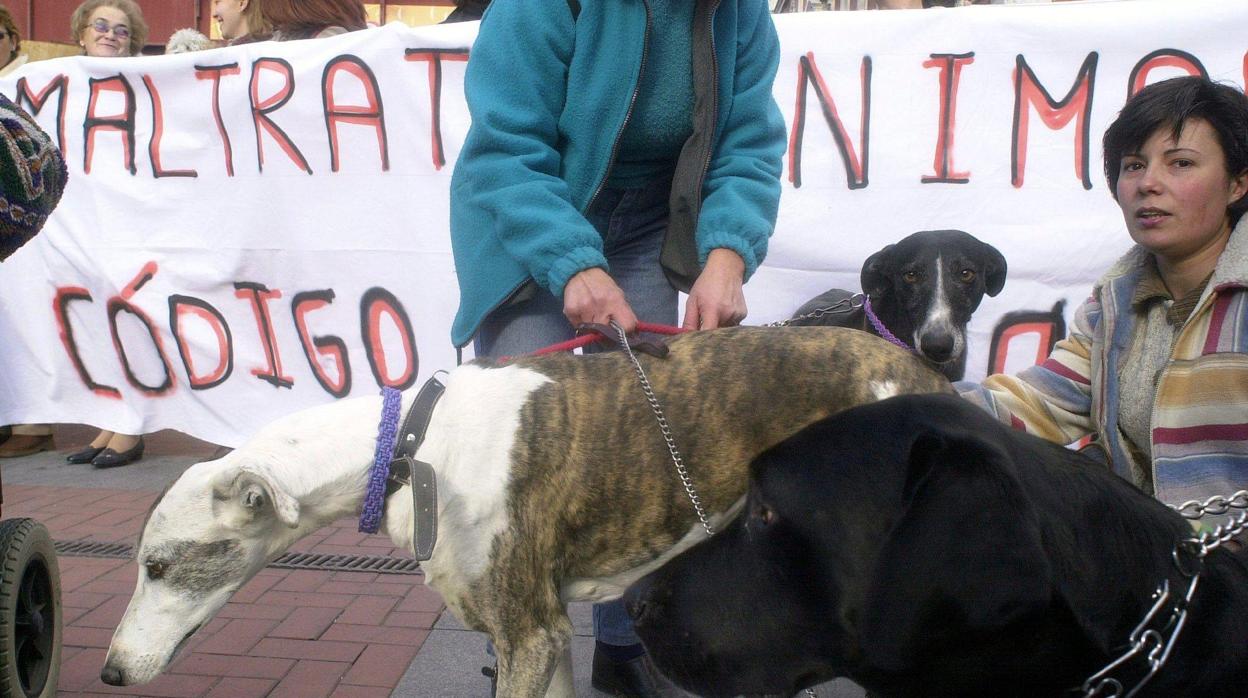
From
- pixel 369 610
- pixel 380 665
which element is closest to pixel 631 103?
pixel 380 665

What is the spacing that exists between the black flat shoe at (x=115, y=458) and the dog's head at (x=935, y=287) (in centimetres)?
407

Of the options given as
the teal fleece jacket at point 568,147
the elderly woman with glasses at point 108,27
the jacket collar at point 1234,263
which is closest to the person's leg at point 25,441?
the elderly woman with glasses at point 108,27

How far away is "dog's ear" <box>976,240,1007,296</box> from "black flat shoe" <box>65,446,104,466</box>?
468 cm

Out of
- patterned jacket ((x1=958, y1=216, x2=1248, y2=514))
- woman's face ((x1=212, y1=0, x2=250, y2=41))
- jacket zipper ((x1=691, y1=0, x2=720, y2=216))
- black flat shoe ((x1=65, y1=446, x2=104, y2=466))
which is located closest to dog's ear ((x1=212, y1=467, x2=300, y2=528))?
jacket zipper ((x1=691, y1=0, x2=720, y2=216))

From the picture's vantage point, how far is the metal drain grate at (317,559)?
388 cm

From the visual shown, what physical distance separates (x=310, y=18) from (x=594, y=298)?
3.51 m

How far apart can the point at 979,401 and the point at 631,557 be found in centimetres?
86

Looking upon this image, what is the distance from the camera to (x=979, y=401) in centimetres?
222

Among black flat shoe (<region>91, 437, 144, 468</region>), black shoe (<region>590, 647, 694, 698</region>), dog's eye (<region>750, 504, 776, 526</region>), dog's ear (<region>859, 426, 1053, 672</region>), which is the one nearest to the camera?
dog's ear (<region>859, 426, 1053, 672</region>)

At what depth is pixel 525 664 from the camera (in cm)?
209

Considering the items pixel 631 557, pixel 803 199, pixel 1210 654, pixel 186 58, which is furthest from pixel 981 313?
pixel 186 58

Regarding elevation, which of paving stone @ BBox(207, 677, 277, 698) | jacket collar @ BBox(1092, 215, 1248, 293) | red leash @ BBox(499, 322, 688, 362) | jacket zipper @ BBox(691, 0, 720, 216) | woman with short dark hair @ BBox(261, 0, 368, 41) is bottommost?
paving stone @ BBox(207, 677, 277, 698)

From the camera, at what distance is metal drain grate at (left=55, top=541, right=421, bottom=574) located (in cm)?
388

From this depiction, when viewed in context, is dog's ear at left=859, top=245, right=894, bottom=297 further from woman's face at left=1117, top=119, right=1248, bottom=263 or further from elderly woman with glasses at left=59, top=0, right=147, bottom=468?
elderly woman with glasses at left=59, top=0, right=147, bottom=468
